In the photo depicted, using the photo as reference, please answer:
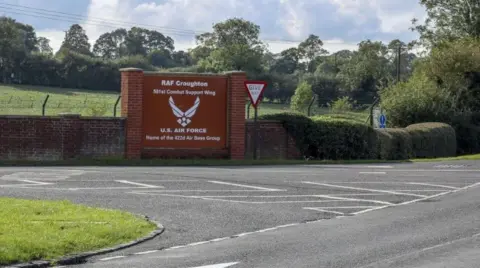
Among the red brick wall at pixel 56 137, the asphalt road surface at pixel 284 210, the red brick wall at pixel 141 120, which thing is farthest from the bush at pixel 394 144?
the red brick wall at pixel 56 137

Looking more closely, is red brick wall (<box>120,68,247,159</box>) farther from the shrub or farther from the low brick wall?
the shrub

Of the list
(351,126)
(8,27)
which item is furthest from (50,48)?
(351,126)

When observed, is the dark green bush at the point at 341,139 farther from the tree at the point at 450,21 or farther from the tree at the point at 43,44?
the tree at the point at 43,44

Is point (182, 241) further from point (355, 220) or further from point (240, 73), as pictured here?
point (240, 73)

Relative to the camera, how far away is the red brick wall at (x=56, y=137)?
27.3m

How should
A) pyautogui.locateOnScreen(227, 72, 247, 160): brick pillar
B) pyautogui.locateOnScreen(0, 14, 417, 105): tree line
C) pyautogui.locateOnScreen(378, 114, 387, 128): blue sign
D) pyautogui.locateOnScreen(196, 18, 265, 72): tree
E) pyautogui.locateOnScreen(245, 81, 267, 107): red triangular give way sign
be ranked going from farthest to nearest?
1. pyautogui.locateOnScreen(196, 18, 265, 72): tree
2. pyautogui.locateOnScreen(0, 14, 417, 105): tree line
3. pyautogui.locateOnScreen(378, 114, 387, 128): blue sign
4. pyautogui.locateOnScreen(227, 72, 247, 160): brick pillar
5. pyautogui.locateOnScreen(245, 81, 267, 107): red triangular give way sign

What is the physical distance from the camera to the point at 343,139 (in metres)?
31.9

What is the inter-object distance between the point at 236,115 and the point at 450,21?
127 ft

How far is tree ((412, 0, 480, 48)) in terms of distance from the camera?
62000 mm

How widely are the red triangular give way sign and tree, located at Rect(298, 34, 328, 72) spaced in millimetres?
90047

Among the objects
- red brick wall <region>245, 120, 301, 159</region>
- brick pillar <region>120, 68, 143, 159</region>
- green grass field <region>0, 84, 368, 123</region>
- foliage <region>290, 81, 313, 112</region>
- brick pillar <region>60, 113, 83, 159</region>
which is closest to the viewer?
brick pillar <region>60, 113, 83, 159</region>

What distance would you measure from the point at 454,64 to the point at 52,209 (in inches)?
1410

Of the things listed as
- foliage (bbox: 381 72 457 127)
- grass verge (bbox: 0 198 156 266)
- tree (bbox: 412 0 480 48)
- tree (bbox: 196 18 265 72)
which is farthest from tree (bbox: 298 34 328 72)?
grass verge (bbox: 0 198 156 266)

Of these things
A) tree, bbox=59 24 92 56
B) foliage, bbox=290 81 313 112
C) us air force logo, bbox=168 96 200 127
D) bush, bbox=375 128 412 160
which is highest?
tree, bbox=59 24 92 56
